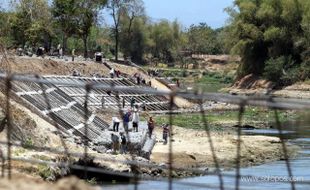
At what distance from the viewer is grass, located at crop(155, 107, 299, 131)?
5354 centimetres

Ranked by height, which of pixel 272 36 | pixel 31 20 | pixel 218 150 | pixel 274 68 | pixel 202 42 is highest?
pixel 31 20

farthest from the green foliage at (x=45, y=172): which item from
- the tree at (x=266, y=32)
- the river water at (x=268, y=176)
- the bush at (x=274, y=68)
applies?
the tree at (x=266, y=32)

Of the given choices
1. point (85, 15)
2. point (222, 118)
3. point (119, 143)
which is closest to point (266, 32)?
point (85, 15)

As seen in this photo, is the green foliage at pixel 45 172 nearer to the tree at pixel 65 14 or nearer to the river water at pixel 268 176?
the river water at pixel 268 176

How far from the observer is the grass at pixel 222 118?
176 feet

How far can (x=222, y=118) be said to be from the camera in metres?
59.8

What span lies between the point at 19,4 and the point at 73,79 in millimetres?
10580

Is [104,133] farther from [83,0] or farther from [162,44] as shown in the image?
[162,44]

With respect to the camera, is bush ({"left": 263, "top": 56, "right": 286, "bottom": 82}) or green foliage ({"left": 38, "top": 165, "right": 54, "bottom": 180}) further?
bush ({"left": 263, "top": 56, "right": 286, "bottom": 82})

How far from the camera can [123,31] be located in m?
127

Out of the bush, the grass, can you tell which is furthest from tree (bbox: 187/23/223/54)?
the grass

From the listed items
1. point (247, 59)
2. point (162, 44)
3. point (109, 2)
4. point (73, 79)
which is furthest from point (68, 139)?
point (162, 44)

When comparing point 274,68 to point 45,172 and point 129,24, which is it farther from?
point 45,172

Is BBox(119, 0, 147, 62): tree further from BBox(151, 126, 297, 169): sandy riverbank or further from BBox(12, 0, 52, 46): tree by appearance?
BBox(151, 126, 297, 169): sandy riverbank
